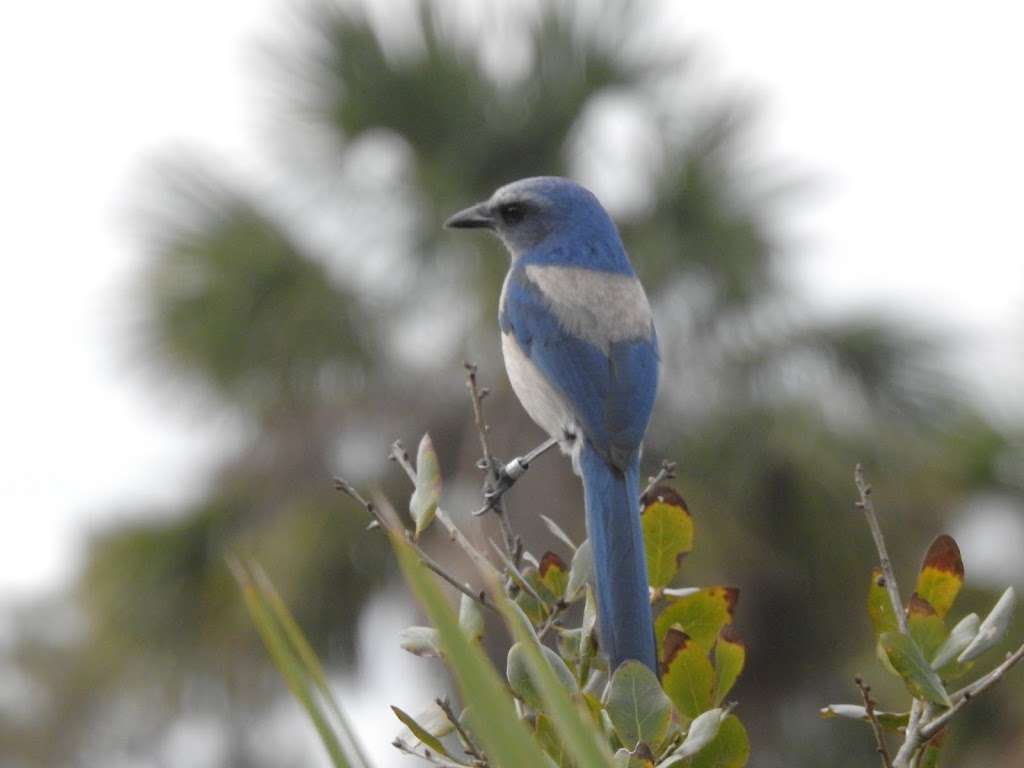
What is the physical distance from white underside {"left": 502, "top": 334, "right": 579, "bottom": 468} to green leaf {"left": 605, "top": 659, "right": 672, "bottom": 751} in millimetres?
1578

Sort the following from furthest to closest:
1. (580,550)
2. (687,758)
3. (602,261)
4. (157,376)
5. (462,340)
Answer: (157,376), (462,340), (602,261), (580,550), (687,758)

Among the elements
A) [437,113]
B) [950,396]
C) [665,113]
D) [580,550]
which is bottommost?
[580,550]

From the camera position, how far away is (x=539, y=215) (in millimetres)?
4438

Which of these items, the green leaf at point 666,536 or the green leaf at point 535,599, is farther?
the green leaf at point 666,536

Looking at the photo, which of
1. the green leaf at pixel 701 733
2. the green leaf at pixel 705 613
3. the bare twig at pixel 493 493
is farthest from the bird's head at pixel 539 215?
the green leaf at pixel 701 733

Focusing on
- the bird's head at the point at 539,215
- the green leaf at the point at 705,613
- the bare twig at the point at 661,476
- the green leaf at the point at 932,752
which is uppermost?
the bird's head at the point at 539,215

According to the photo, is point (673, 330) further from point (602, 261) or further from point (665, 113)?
point (602, 261)

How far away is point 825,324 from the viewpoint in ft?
33.7

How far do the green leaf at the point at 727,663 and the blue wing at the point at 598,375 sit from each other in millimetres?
1176

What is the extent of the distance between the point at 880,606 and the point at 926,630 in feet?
0.45

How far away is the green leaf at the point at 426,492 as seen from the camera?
2367mm

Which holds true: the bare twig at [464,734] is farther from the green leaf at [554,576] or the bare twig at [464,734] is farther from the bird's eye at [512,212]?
the bird's eye at [512,212]

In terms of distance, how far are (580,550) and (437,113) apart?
8.11 metres

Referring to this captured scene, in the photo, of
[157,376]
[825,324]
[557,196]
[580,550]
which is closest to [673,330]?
[825,324]
